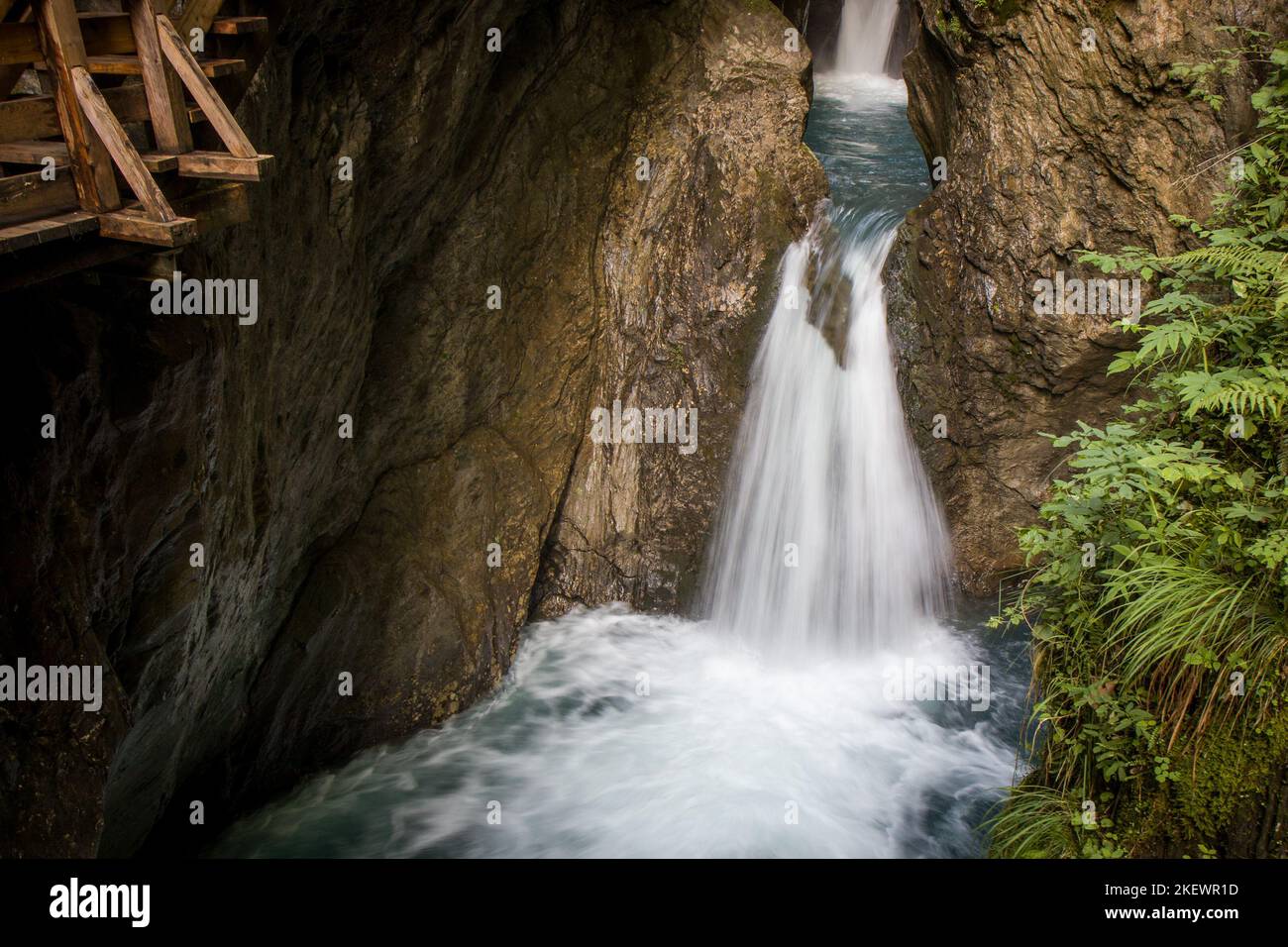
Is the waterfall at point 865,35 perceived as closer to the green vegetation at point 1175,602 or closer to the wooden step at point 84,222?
the green vegetation at point 1175,602

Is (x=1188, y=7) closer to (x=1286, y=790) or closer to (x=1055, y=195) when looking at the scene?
(x=1055, y=195)

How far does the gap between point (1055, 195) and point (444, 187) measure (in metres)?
4.75

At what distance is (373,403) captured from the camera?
7395 millimetres

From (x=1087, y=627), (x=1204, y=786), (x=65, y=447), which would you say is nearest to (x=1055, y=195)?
(x=1087, y=627)

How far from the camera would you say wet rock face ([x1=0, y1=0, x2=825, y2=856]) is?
173 inches

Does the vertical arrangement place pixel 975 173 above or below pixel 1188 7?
below

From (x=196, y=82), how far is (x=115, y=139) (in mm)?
441

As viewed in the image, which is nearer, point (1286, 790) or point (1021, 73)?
point (1286, 790)

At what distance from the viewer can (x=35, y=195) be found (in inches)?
136

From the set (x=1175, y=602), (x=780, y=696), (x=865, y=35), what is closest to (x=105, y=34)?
(x=1175, y=602)

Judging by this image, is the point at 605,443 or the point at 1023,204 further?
the point at 605,443

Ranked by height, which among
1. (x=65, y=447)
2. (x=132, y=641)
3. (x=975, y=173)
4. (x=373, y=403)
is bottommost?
(x=132, y=641)

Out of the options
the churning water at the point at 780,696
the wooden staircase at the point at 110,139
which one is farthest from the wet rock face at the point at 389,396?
the wooden staircase at the point at 110,139

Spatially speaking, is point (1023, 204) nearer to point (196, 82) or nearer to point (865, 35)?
point (196, 82)
